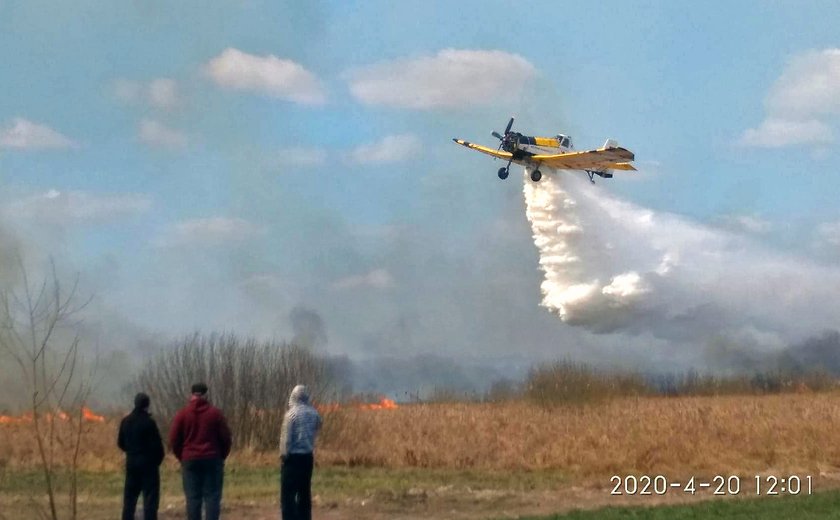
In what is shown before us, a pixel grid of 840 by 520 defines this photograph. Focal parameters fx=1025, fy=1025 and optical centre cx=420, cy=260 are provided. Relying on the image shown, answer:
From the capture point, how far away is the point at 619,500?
22.4 metres

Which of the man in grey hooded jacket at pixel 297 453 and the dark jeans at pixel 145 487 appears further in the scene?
the dark jeans at pixel 145 487

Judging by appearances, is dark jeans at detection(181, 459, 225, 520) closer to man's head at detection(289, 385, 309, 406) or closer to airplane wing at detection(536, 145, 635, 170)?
man's head at detection(289, 385, 309, 406)

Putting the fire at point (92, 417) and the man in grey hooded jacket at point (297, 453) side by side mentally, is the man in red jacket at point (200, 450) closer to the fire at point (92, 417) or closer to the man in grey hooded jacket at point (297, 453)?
the man in grey hooded jacket at point (297, 453)

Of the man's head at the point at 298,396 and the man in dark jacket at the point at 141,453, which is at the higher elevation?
the man's head at the point at 298,396

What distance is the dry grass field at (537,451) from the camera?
26.9 meters

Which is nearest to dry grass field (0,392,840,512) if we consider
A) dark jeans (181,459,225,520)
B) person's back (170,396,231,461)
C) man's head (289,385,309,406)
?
man's head (289,385,309,406)

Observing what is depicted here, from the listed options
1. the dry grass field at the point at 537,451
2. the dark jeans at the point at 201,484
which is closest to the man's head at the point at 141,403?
the dark jeans at the point at 201,484

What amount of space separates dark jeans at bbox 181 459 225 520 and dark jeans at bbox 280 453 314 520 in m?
1.06

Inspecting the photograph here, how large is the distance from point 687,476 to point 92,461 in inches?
695

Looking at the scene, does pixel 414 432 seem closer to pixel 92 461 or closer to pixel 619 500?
pixel 92 461

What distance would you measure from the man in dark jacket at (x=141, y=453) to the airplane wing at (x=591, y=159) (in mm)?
24595

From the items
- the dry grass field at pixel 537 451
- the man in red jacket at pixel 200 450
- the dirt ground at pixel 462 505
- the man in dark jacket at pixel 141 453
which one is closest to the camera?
the man in red jacket at pixel 200 450

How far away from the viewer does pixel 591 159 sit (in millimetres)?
37688

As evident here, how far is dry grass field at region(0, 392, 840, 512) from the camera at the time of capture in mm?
26906
